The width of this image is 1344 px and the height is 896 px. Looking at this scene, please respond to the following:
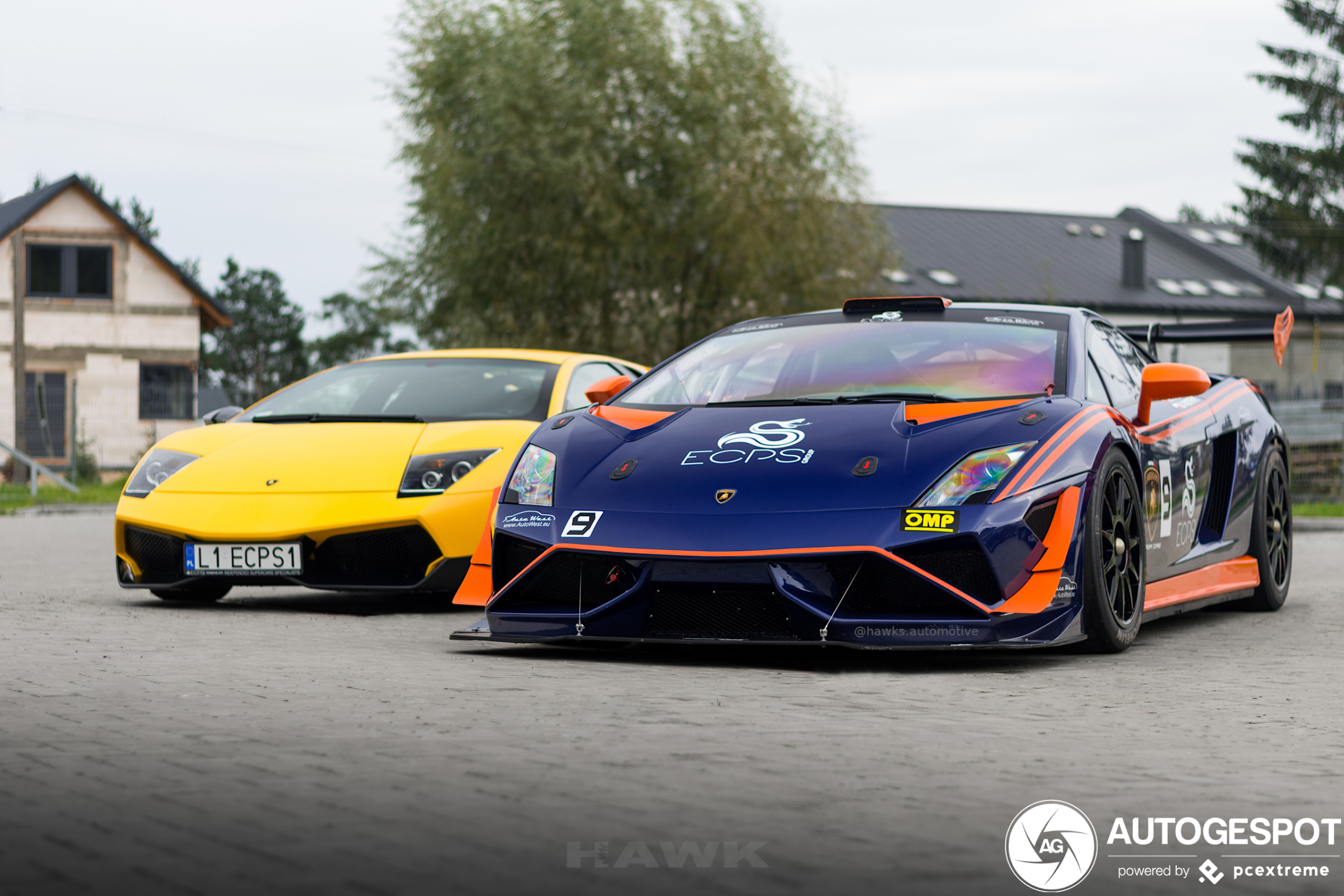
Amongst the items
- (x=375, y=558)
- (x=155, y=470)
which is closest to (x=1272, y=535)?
(x=375, y=558)

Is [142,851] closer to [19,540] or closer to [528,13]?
[19,540]

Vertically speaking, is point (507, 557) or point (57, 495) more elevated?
point (507, 557)

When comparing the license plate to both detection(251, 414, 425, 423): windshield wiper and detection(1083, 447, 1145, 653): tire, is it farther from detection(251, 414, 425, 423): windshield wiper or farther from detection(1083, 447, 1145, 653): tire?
detection(1083, 447, 1145, 653): tire

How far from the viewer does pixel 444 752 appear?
404 cm

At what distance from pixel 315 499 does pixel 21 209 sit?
35795 mm

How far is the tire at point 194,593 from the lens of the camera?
8148mm

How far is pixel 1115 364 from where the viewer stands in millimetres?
7008

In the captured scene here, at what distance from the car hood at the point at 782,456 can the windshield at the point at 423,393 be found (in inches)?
97.3

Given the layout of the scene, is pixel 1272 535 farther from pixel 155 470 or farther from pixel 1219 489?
pixel 155 470

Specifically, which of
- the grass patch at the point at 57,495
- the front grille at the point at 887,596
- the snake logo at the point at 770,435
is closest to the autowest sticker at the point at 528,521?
the snake logo at the point at 770,435

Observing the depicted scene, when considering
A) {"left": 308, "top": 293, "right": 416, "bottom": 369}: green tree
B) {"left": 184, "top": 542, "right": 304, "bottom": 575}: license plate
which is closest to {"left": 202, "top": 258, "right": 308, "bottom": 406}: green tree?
{"left": 308, "top": 293, "right": 416, "bottom": 369}: green tree

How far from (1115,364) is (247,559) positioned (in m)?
3.83

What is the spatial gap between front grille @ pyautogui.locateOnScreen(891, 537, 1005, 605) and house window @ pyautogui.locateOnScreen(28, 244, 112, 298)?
40.0m

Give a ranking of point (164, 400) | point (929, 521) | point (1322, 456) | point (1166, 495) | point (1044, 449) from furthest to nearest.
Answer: point (164, 400)
point (1322, 456)
point (1166, 495)
point (1044, 449)
point (929, 521)
